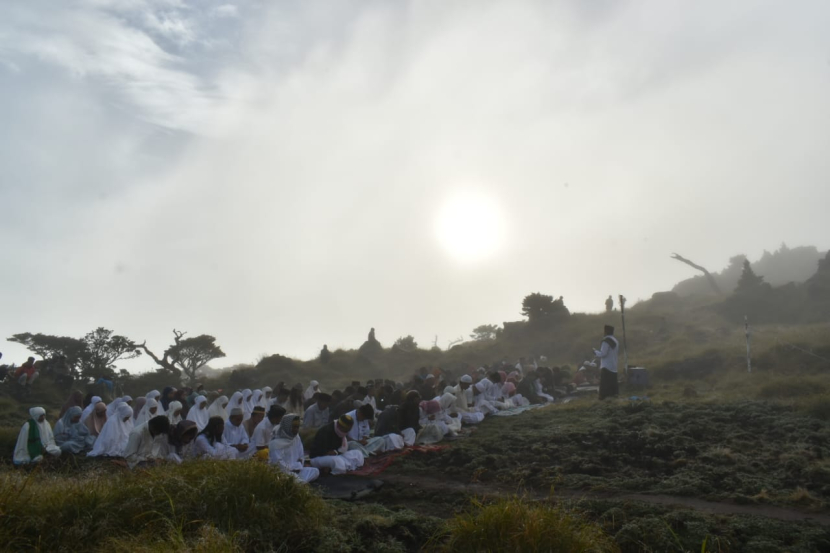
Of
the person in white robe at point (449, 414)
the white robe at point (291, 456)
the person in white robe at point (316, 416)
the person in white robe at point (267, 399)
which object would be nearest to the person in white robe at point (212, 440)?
the white robe at point (291, 456)

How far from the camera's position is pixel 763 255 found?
209ft

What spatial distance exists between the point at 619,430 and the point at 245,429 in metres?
6.55

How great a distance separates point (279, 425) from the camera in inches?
334

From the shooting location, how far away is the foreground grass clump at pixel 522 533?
4.46 metres

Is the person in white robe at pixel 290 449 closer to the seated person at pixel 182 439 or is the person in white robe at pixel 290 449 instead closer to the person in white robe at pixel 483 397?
the seated person at pixel 182 439

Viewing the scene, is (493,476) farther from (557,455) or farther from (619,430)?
(619,430)

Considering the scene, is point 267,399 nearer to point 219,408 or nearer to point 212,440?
point 219,408

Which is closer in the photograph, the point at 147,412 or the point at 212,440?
the point at 212,440

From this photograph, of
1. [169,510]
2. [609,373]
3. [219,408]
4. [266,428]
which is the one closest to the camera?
[169,510]

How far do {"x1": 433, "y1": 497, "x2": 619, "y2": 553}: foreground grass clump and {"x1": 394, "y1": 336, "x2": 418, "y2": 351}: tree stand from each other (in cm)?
2864

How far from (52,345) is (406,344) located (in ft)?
59.4

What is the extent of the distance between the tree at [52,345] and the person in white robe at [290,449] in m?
24.3

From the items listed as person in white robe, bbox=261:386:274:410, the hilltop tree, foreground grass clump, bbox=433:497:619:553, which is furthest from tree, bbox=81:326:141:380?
foreground grass clump, bbox=433:497:619:553

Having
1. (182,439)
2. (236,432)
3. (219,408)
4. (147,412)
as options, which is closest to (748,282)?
(219,408)
